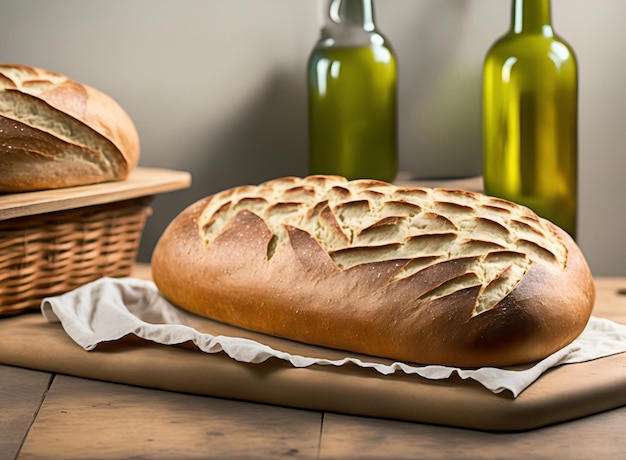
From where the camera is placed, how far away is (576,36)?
1547mm

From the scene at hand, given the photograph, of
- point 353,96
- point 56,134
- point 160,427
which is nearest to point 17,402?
point 160,427

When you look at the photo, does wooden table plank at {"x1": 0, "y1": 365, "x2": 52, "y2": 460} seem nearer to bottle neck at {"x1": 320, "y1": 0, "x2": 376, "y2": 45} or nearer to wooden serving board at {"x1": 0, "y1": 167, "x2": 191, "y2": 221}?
wooden serving board at {"x1": 0, "y1": 167, "x2": 191, "y2": 221}

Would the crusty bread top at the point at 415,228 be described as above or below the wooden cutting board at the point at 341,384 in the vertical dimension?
above

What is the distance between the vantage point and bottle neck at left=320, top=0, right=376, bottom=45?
1409mm

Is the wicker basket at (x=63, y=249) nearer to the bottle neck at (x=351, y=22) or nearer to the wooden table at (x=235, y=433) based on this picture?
the wooden table at (x=235, y=433)

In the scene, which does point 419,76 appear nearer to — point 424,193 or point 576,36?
point 576,36

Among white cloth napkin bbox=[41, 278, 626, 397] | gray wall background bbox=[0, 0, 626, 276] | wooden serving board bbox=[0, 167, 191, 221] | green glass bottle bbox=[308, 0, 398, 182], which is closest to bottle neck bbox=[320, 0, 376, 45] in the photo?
green glass bottle bbox=[308, 0, 398, 182]

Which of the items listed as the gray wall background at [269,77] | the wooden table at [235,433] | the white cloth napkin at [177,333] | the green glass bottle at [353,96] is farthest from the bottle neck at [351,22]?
the wooden table at [235,433]

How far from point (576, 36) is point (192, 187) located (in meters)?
0.76

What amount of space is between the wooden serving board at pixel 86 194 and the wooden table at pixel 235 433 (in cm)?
26

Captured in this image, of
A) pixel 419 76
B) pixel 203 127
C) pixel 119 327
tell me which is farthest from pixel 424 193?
pixel 203 127

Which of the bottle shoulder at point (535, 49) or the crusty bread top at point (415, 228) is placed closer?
the crusty bread top at point (415, 228)

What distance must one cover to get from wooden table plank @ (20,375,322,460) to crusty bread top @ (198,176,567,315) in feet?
0.67

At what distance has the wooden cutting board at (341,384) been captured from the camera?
2.68 feet
